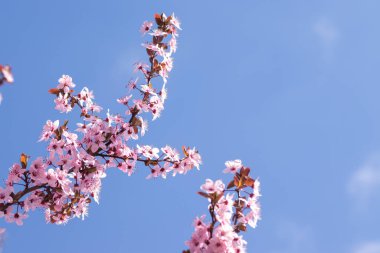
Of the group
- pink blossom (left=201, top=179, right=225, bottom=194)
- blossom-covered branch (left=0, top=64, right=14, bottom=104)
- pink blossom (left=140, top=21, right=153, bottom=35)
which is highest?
pink blossom (left=140, top=21, right=153, bottom=35)

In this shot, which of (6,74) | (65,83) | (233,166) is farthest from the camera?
(65,83)

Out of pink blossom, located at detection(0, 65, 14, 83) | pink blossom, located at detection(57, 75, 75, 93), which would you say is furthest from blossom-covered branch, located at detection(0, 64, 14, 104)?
pink blossom, located at detection(57, 75, 75, 93)

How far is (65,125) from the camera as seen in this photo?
822 cm

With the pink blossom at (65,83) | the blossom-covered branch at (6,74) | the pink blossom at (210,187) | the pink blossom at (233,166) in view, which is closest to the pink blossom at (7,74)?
the blossom-covered branch at (6,74)

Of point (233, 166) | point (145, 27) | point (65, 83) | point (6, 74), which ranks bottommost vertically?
point (6, 74)

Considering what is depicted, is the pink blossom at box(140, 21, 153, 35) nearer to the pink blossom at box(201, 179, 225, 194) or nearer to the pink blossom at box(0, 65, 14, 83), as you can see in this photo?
the pink blossom at box(201, 179, 225, 194)

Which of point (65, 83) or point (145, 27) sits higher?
point (145, 27)

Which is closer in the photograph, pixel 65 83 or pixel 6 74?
pixel 6 74

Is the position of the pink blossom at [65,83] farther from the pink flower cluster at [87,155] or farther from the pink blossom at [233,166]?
the pink blossom at [233,166]

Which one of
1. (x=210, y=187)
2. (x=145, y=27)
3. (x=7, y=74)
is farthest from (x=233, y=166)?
(x=145, y=27)

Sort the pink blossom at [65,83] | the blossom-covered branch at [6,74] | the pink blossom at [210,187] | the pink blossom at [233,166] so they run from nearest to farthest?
1. the blossom-covered branch at [6,74]
2. the pink blossom at [210,187]
3. the pink blossom at [233,166]
4. the pink blossom at [65,83]

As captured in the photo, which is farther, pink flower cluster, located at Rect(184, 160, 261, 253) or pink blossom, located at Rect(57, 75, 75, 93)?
pink blossom, located at Rect(57, 75, 75, 93)

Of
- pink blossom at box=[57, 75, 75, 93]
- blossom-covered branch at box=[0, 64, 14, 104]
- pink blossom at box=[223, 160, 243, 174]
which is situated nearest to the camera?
blossom-covered branch at box=[0, 64, 14, 104]

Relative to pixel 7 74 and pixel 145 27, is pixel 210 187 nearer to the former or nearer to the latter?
pixel 7 74
